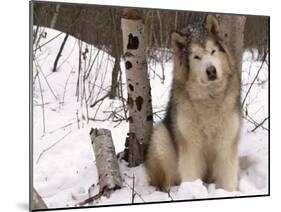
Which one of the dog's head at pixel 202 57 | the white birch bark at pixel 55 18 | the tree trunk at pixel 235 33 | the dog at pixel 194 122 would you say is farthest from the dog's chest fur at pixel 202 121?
the white birch bark at pixel 55 18

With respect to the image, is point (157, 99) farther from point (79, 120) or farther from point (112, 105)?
point (79, 120)

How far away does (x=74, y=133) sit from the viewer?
100 inches

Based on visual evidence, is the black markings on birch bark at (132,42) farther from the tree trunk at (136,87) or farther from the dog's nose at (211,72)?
the dog's nose at (211,72)

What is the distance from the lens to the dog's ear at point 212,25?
2.68 meters

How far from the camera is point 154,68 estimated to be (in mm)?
2654

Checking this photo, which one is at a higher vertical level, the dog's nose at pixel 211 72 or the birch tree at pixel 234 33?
the birch tree at pixel 234 33

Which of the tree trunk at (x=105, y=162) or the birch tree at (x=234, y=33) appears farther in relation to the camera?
the birch tree at (x=234, y=33)

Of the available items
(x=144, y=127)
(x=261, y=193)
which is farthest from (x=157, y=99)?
(x=261, y=193)

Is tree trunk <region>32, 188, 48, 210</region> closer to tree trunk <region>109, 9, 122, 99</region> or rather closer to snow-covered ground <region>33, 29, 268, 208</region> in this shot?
snow-covered ground <region>33, 29, 268, 208</region>

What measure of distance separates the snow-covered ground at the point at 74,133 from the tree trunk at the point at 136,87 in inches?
1.5

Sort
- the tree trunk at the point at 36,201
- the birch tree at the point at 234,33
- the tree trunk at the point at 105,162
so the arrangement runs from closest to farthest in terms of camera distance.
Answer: the tree trunk at the point at 36,201 < the tree trunk at the point at 105,162 < the birch tree at the point at 234,33

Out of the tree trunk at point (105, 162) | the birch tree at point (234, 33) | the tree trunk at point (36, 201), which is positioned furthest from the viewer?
the birch tree at point (234, 33)

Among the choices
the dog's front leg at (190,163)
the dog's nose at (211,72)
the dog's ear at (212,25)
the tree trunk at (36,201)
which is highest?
the dog's ear at (212,25)

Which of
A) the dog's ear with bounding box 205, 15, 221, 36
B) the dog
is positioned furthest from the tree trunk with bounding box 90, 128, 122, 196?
the dog's ear with bounding box 205, 15, 221, 36
